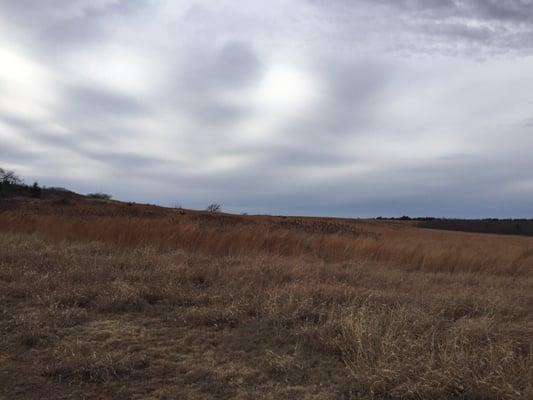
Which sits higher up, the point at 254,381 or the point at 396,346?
the point at 396,346

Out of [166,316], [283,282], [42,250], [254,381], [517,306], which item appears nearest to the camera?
[254,381]

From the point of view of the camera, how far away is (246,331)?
209 inches

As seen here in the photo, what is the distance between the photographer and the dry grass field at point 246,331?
12.6 feet

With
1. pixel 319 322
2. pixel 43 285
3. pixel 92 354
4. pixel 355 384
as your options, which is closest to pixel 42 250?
pixel 43 285

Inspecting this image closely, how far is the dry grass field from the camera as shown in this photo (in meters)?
3.83

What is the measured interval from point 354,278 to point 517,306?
108 inches

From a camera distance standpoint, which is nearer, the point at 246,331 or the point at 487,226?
the point at 246,331

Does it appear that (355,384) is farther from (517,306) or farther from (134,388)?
(517,306)

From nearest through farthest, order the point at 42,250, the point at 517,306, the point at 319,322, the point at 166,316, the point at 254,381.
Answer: the point at 254,381 → the point at 319,322 → the point at 166,316 → the point at 517,306 → the point at 42,250

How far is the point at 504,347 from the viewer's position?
4.46m

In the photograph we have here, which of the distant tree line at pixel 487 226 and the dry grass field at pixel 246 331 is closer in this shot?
the dry grass field at pixel 246 331

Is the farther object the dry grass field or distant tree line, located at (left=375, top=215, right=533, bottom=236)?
distant tree line, located at (left=375, top=215, right=533, bottom=236)

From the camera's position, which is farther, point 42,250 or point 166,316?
point 42,250

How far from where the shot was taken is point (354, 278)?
8.58 m
